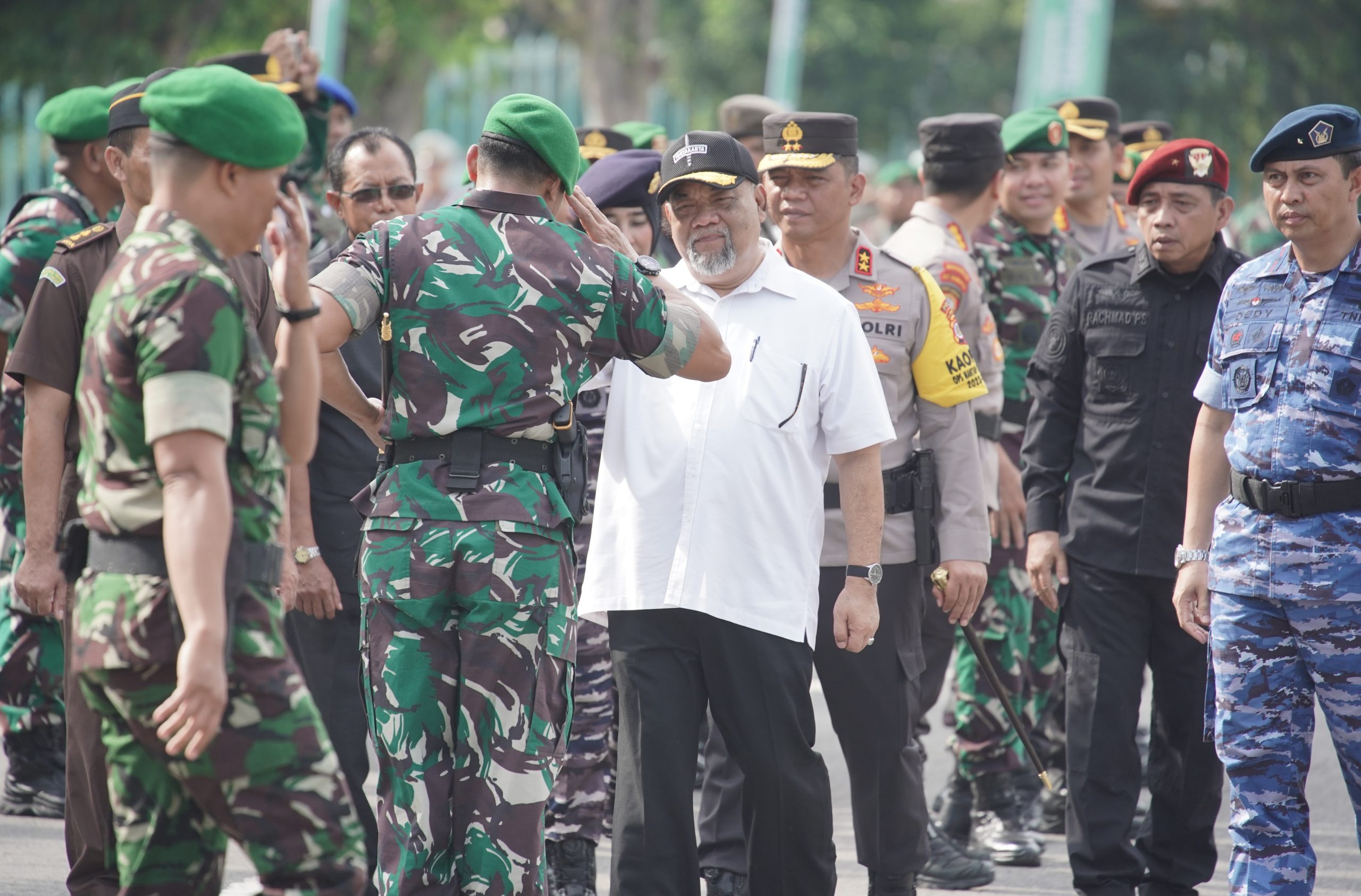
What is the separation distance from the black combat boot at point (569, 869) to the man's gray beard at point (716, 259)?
1.91 meters

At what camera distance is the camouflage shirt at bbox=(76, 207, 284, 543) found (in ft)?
9.62

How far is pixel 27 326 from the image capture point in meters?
4.51

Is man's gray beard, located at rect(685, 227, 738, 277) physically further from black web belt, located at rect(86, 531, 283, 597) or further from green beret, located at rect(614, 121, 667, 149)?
green beret, located at rect(614, 121, 667, 149)

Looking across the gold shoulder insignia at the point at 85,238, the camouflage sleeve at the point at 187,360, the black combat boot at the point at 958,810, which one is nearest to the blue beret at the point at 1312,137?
the black combat boot at the point at 958,810

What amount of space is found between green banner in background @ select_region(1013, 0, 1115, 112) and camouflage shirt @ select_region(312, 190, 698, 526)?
11.8m

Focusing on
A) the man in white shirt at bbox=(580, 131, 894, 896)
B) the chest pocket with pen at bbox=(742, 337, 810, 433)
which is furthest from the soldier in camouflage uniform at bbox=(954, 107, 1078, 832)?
the chest pocket with pen at bbox=(742, 337, 810, 433)

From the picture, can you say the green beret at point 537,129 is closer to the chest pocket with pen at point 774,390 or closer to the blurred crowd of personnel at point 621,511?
the blurred crowd of personnel at point 621,511

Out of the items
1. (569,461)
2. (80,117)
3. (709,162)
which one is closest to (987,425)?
(709,162)

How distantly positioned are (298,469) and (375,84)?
23.0 metres

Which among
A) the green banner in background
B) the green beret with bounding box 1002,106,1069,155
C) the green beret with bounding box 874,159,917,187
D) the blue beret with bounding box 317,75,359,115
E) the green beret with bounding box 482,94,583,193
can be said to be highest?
the green banner in background

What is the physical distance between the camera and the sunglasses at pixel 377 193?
5469mm

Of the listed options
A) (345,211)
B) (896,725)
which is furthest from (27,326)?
(896,725)

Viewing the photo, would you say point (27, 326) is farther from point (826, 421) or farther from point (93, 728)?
point (826, 421)

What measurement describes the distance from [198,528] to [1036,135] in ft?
16.6
